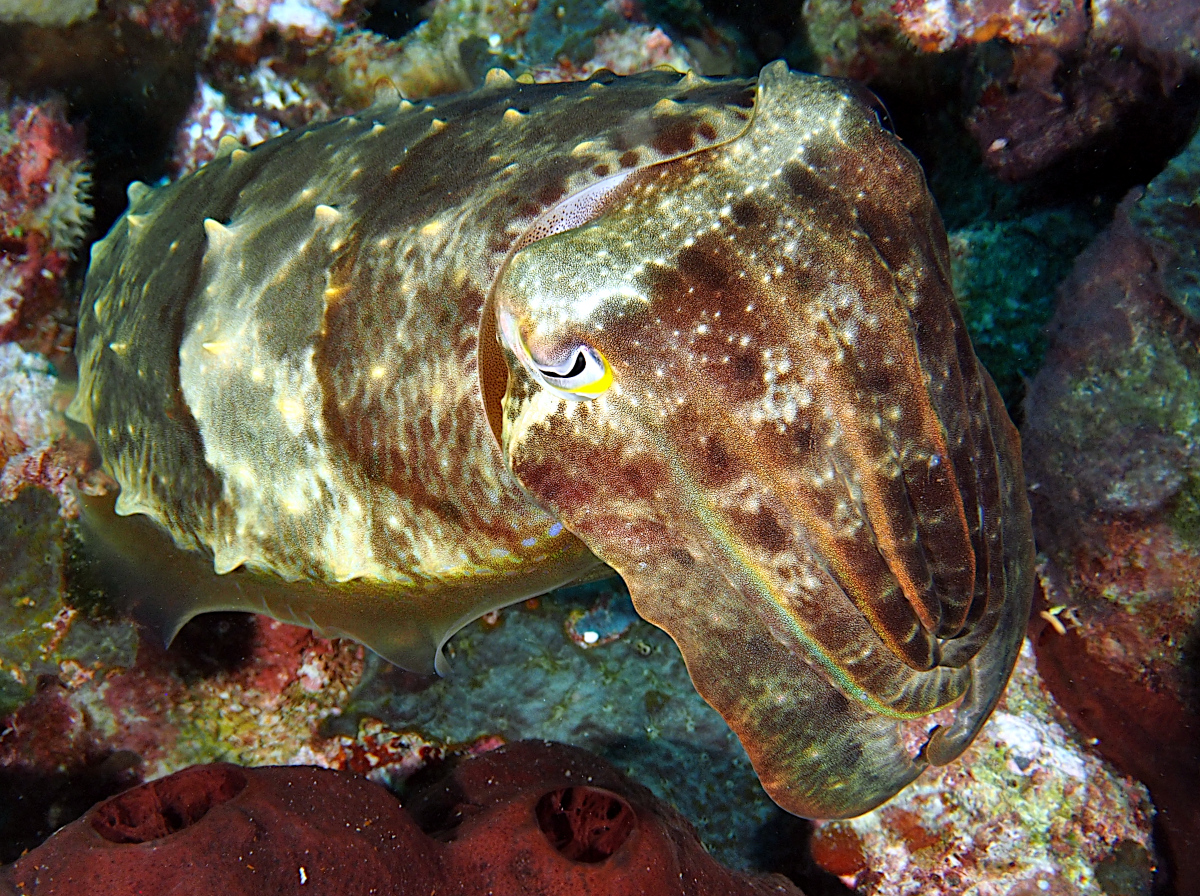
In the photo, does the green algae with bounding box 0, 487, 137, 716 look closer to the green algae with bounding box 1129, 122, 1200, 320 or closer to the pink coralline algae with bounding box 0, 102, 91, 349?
the pink coralline algae with bounding box 0, 102, 91, 349

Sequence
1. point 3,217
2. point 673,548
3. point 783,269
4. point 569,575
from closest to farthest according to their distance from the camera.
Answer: point 783,269
point 673,548
point 569,575
point 3,217

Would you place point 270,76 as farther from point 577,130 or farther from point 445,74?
point 577,130

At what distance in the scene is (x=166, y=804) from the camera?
2557mm

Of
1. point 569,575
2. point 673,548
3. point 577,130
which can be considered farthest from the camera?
point 569,575

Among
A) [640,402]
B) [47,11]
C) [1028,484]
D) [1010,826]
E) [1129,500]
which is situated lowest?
[1010,826]

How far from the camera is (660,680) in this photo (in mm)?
3453

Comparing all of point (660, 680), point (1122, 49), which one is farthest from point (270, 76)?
point (1122, 49)

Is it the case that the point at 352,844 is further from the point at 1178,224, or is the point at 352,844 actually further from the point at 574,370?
the point at 1178,224

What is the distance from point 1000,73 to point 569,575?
3507 millimetres

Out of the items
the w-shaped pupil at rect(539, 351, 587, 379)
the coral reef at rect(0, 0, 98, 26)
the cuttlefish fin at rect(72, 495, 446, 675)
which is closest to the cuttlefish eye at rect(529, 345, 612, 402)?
the w-shaped pupil at rect(539, 351, 587, 379)

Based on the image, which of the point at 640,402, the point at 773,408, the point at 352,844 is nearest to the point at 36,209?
the point at 352,844

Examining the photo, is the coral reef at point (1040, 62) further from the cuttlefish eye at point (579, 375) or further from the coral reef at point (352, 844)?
the coral reef at point (352, 844)

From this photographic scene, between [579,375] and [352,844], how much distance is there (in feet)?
6.10

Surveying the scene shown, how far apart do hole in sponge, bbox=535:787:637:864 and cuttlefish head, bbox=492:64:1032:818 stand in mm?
1084
